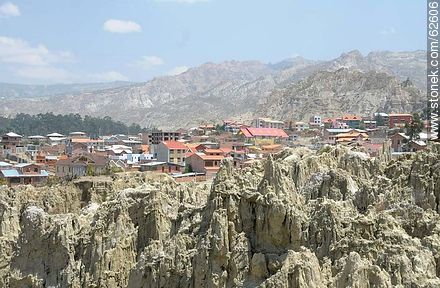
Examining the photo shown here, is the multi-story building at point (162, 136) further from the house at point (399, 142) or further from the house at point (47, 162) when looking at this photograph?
the house at point (399, 142)

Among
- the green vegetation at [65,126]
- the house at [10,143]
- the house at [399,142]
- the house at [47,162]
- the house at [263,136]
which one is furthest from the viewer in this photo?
the green vegetation at [65,126]

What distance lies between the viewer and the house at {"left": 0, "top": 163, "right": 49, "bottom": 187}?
52025mm

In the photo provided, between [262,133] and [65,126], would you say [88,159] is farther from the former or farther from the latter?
[65,126]

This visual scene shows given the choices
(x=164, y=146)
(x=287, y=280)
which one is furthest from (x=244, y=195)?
(x=164, y=146)

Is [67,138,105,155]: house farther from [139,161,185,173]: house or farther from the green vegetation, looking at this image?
the green vegetation

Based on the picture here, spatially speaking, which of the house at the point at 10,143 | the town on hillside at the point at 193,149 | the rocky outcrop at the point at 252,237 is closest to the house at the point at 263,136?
the town on hillside at the point at 193,149

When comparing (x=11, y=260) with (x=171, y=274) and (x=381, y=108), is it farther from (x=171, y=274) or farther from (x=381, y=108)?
(x=381, y=108)

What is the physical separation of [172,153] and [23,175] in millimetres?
14291

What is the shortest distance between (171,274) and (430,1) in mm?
14727

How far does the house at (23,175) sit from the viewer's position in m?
52.0

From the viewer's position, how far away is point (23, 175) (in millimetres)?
53062

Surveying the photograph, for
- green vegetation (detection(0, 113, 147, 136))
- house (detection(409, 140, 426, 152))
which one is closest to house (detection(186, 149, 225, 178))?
house (detection(409, 140, 426, 152))

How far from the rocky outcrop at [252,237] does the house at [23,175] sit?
927 inches

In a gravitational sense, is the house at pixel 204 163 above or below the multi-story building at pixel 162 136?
below
